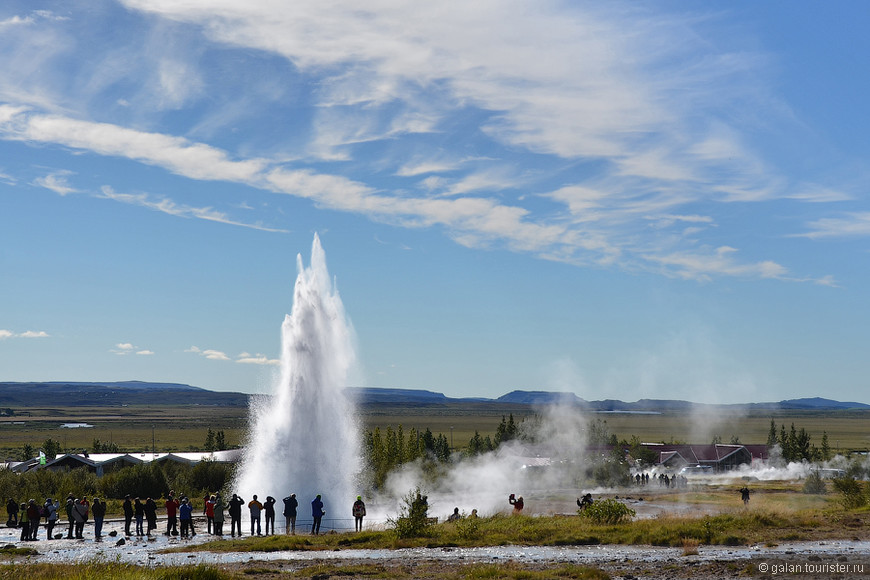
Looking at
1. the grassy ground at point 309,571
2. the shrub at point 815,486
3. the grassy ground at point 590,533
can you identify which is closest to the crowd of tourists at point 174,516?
the grassy ground at point 590,533

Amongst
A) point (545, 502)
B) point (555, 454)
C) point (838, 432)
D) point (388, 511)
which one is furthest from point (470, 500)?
point (838, 432)

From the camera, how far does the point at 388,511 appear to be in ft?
140

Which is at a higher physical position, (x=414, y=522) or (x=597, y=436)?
(x=414, y=522)

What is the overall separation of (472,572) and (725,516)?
14.8 m

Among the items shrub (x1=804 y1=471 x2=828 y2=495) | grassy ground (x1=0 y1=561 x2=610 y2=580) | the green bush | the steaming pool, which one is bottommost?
shrub (x1=804 y1=471 x2=828 y2=495)

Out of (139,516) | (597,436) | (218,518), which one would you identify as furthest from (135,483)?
(597,436)

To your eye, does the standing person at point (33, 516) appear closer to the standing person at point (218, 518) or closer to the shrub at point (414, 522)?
the standing person at point (218, 518)

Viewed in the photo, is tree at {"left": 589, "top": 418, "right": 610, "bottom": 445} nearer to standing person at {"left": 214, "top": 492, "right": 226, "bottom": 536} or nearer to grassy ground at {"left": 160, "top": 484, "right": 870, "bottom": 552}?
grassy ground at {"left": 160, "top": 484, "right": 870, "bottom": 552}

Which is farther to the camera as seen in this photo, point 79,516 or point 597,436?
point 597,436

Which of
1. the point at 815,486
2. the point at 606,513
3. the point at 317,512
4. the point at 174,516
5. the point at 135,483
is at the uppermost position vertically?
the point at 317,512

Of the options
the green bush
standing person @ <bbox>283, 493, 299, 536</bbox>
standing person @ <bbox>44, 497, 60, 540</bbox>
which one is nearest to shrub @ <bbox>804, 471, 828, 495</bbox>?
standing person @ <bbox>283, 493, 299, 536</bbox>

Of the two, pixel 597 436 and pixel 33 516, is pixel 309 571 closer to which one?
pixel 33 516

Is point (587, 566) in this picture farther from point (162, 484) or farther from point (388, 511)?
point (162, 484)

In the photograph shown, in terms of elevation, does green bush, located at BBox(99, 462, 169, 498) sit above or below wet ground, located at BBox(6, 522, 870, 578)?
below
